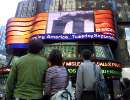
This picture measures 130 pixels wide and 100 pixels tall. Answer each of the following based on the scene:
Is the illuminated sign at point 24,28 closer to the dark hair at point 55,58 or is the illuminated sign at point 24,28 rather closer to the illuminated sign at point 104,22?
the illuminated sign at point 104,22

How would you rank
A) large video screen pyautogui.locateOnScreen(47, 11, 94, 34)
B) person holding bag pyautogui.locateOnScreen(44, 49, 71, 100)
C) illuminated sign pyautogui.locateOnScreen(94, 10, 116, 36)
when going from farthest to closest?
large video screen pyautogui.locateOnScreen(47, 11, 94, 34), illuminated sign pyautogui.locateOnScreen(94, 10, 116, 36), person holding bag pyautogui.locateOnScreen(44, 49, 71, 100)

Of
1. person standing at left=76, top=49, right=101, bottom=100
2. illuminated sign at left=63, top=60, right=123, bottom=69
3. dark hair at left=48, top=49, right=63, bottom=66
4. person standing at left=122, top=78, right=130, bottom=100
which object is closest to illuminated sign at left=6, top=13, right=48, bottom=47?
illuminated sign at left=63, top=60, right=123, bottom=69

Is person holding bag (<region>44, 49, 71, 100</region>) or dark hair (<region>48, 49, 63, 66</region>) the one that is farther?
dark hair (<region>48, 49, 63, 66</region>)

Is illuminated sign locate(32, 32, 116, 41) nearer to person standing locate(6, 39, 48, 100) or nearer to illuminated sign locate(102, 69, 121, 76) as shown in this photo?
illuminated sign locate(102, 69, 121, 76)

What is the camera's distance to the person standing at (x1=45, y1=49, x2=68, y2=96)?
19.4 feet

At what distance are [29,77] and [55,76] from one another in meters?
0.39

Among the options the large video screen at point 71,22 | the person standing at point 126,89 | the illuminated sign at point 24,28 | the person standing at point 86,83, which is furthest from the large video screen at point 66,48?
the person standing at point 86,83

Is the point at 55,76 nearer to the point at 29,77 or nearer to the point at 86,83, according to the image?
the point at 29,77

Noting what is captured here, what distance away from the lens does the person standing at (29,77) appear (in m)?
5.80

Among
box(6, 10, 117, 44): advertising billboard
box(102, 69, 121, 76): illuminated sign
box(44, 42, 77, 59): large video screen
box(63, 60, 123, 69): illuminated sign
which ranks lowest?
box(102, 69, 121, 76): illuminated sign

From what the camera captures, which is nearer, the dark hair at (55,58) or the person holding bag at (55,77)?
the person holding bag at (55,77)

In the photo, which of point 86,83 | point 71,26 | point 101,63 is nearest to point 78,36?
point 71,26

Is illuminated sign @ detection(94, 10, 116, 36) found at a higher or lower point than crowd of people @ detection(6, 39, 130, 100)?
higher

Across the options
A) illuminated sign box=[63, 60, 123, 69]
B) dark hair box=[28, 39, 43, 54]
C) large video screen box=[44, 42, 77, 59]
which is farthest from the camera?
large video screen box=[44, 42, 77, 59]
